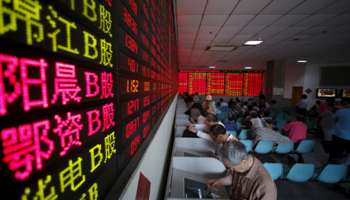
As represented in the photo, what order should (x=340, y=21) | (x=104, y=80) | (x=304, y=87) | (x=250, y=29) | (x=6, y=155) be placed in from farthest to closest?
1. (x=304, y=87)
2. (x=250, y=29)
3. (x=340, y=21)
4. (x=104, y=80)
5. (x=6, y=155)

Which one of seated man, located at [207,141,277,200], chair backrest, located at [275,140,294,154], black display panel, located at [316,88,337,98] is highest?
black display panel, located at [316,88,337,98]

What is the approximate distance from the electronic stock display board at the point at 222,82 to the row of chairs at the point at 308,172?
9439 millimetres

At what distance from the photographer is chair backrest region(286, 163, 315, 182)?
2.20 metres

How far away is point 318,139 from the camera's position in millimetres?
5305

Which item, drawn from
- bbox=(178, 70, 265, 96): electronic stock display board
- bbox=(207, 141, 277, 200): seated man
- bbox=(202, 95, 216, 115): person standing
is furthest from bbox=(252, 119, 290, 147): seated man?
bbox=(178, 70, 265, 96): electronic stock display board

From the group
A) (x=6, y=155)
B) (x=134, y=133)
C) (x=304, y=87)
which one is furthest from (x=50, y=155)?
(x=304, y=87)

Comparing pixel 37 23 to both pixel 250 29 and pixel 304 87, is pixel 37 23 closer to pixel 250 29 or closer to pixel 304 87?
pixel 250 29

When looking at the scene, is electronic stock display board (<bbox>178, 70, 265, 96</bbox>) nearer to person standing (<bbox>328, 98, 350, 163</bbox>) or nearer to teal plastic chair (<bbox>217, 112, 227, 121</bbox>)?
teal plastic chair (<bbox>217, 112, 227, 121</bbox>)

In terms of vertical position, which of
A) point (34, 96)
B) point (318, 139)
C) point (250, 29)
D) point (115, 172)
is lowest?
point (318, 139)

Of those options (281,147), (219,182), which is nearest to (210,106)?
(281,147)

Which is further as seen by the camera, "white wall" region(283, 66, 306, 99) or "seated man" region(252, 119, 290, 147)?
"white wall" region(283, 66, 306, 99)

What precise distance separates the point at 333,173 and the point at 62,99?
135 inches

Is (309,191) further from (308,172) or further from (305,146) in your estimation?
(305,146)

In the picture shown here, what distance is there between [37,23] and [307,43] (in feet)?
23.4
